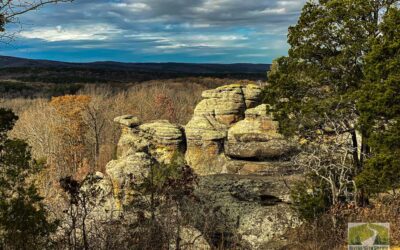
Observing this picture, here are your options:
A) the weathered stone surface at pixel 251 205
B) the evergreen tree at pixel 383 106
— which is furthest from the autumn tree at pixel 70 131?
the evergreen tree at pixel 383 106

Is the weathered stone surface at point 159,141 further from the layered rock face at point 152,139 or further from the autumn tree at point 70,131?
the autumn tree at point 70,131

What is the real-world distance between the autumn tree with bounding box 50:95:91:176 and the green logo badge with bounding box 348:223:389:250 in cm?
3981

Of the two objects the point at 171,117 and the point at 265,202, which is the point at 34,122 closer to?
the point at 171,117

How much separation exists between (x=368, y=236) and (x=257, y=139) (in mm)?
19694

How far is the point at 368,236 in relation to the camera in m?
8.98

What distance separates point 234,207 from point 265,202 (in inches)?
63.7

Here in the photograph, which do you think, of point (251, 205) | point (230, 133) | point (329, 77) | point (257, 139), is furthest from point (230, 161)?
point (329, 77)

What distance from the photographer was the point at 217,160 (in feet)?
104

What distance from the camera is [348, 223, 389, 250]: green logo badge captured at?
339 inches

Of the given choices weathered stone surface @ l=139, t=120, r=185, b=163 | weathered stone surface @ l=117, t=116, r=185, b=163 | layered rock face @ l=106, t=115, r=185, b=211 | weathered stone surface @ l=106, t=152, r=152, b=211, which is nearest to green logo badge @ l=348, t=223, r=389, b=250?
weathered stone surface @ l=106, t=152, r=152, b=211

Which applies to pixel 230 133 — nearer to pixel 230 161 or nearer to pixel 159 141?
pixel 230 161

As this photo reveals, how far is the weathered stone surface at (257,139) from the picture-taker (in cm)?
2769

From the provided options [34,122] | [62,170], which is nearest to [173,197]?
[62,170]

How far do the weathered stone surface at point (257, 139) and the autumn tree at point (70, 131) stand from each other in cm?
2202
